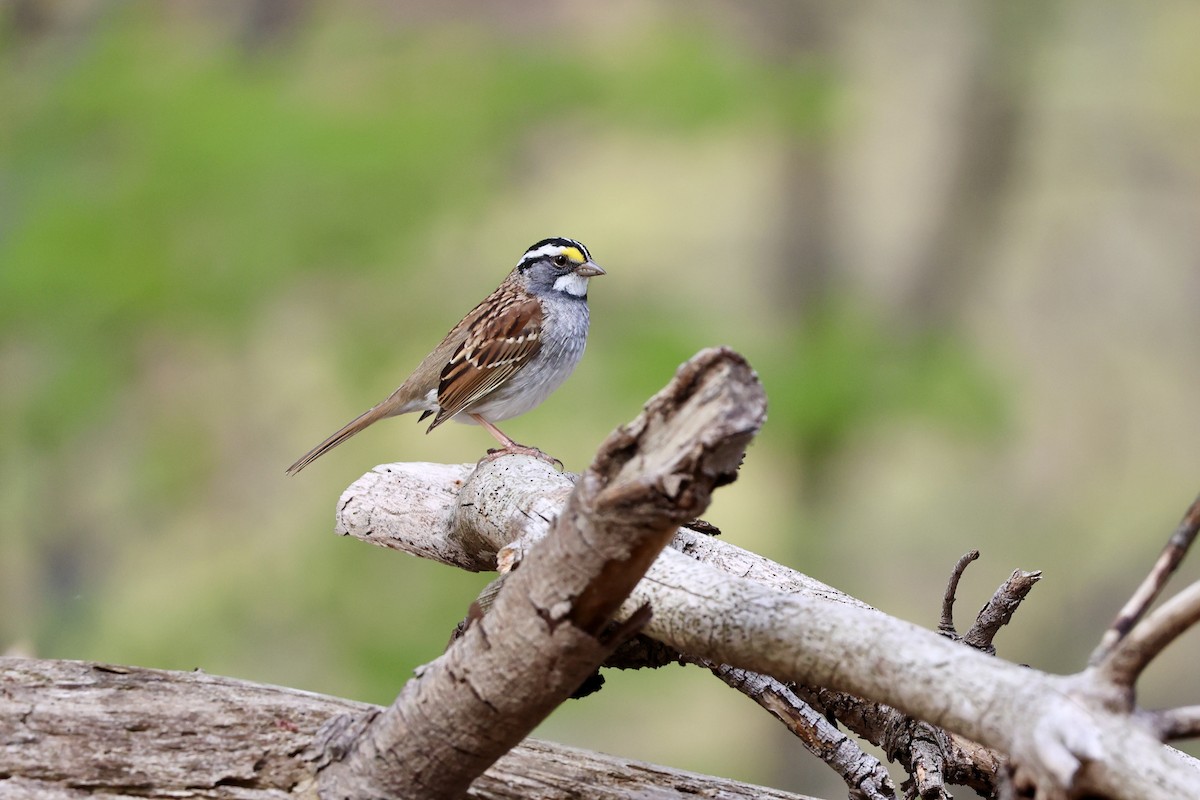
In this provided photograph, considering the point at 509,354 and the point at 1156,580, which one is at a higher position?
the point at 1156,580

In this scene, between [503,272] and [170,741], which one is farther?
[503,272]

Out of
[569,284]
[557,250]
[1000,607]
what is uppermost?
[557,250]

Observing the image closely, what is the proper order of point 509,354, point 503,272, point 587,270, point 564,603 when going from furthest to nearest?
point 503,272 → point 587,270 → point 509,354 → point 564,603

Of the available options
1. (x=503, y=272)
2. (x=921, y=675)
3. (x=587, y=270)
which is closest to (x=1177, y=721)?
(x=921, y=675)

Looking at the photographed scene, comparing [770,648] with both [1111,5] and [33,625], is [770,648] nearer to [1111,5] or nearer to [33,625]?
[33,625]

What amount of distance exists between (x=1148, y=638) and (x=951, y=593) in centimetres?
109

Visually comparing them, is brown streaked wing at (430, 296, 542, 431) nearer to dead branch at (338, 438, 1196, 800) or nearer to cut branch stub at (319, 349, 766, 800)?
dead branch at (338, 438, 1196, 800)

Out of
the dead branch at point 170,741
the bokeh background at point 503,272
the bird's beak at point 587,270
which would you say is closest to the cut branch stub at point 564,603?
the dead branch at point 170,741

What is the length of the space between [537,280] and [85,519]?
3.88 metres

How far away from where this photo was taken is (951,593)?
2994 millimetres

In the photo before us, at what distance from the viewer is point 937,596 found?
12.9 m

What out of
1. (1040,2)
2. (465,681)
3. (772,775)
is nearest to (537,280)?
(465,681)

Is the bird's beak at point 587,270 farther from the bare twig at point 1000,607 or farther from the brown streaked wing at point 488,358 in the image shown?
the bare twig at point 1000,607

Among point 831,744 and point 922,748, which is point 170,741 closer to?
point 831,744
